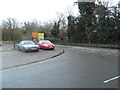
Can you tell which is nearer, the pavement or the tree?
the pavement

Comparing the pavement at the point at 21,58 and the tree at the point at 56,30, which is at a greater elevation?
the tree at the point at 56,30

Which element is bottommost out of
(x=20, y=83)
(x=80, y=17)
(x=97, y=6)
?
(x=20, y=83)

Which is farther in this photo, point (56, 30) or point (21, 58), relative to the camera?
point (56, 30)

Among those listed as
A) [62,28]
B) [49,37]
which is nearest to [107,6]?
[62,28]

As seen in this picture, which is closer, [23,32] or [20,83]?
[20,83]

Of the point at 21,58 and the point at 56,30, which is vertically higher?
the point at 56,30

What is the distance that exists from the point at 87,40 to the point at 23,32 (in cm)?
2422

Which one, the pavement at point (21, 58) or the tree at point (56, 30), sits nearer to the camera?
the pavement at point (21, 58)

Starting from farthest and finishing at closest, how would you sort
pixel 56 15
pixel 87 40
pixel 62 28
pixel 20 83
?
pixel 56 15 → pixel 62 28 → pixel 87 40 → pixel 20 83

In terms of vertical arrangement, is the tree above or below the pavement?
above

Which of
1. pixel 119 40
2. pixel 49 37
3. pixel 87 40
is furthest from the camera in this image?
pixel 49 37

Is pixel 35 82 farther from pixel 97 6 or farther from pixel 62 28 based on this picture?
pixel 62 28

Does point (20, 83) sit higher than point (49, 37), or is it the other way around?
point (49, 37)

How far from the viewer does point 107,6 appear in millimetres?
23078
